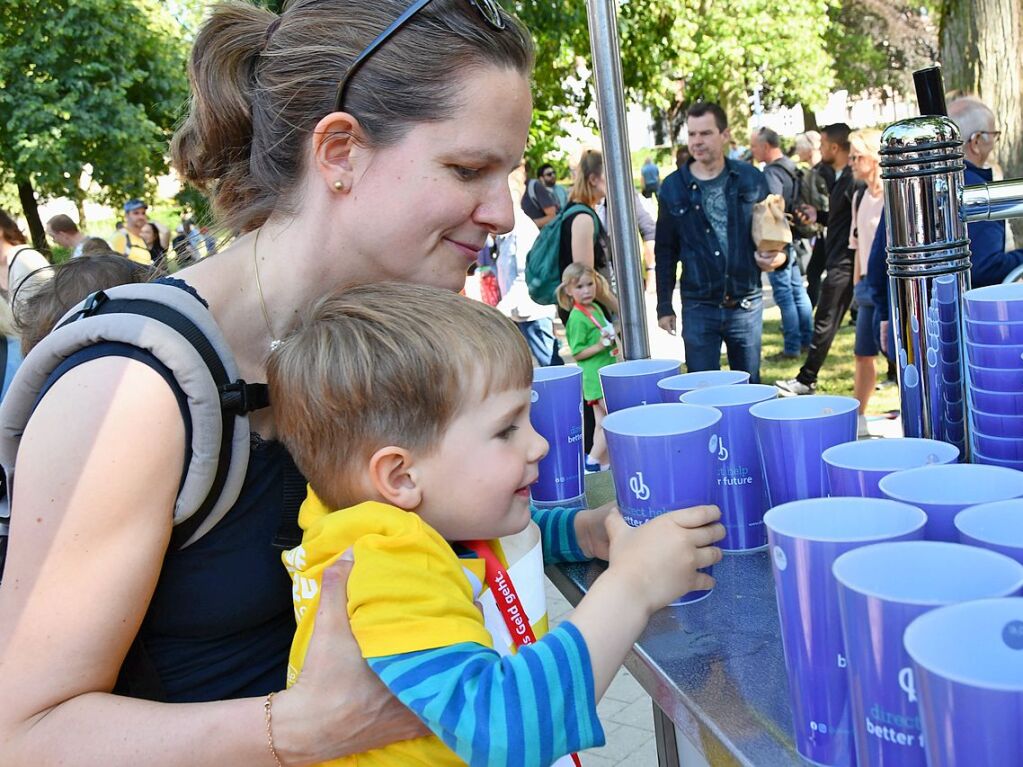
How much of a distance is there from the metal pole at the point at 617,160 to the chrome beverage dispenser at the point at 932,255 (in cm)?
112

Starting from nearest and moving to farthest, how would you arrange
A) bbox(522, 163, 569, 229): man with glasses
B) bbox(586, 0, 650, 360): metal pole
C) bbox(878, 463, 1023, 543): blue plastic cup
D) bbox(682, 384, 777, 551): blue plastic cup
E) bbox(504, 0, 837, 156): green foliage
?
bbox(878, 463, 1023, 543): blue plastic cup → bbox(682, 384, 777, 551): blue plastic cup → bbox(586, 0, 650, 360): metal pole → bbox(522, 163, 569, 229): man with glasses → bbox(504, 0, 837, 156): green foliage

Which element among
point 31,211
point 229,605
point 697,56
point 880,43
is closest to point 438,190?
point 229,605

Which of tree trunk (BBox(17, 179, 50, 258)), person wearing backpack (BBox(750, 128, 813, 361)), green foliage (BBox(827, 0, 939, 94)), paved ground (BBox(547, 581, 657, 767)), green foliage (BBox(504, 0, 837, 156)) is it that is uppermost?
green foliage (BBox(827, 0, 939, 94))

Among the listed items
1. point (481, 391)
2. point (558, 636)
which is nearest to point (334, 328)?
point (481, 391)

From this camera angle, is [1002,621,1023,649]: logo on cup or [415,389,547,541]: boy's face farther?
[415,389,547,541]: boy's face

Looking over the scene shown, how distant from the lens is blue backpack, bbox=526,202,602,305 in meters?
7.00

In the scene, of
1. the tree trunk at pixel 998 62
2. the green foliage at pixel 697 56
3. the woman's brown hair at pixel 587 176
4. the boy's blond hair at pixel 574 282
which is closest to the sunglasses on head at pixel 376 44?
the boy's blond hair at pixel 574 282

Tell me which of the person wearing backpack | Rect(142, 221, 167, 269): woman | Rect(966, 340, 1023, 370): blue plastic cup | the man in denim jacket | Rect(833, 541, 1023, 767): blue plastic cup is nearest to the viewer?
Rect(833, 541, 1023, 767): blue plastic cup

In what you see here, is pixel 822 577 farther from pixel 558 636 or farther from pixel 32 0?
pixel 32 0

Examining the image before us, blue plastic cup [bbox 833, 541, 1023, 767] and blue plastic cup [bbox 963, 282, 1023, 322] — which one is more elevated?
blue plastic cup [bbox 963, 282, 1023, 322]

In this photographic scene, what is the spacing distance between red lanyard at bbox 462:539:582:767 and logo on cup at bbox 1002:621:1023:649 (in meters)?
0.75

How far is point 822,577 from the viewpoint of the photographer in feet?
3.15

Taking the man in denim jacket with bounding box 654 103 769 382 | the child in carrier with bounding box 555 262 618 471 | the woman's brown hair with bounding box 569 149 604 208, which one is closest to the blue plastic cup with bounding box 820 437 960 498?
the child in carrier with bounding box 555 262 618 471

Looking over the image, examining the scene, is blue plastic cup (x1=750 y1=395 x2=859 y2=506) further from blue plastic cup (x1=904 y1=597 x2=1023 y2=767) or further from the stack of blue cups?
blue plastic cup (x1=904 y1=597 x2=1023 y2=767)
